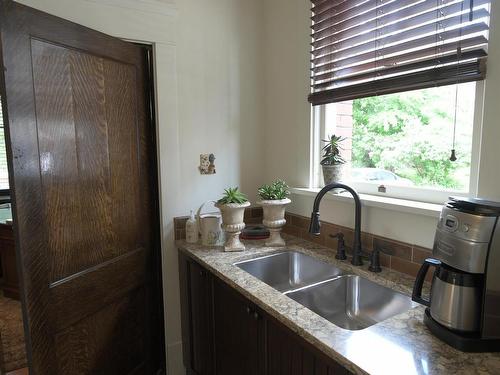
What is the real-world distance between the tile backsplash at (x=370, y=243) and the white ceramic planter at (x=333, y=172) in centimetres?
24

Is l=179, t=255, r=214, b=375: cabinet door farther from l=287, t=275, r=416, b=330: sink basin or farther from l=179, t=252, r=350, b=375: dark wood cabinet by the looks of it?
l=287, t=275, r=416, b=330: sink basin

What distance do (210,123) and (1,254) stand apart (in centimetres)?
276

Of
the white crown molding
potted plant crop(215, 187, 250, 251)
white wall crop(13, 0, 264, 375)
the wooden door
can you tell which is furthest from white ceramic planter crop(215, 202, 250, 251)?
the white crown molding

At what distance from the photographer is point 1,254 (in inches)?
130

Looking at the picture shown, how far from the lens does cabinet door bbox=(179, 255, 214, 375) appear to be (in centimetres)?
171

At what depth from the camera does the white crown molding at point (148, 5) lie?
1.69 m

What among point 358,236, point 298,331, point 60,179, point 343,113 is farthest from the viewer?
point 343,113

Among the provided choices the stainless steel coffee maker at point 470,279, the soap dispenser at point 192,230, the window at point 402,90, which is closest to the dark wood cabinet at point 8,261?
the soap dispenser at point 192,230

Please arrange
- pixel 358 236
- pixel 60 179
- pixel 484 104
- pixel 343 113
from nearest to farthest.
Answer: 1. pixel 484 104
2. pixel 60 179
3. pixel 358 236
4. pixel 343 113

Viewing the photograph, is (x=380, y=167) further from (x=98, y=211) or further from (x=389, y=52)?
(x=98, y=211)

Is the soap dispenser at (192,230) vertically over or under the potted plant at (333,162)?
under

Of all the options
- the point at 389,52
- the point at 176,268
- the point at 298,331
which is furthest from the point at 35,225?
the point at 389,52

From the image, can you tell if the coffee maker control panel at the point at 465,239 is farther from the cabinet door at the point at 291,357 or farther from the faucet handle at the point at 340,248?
the faucet handle at the point at 340,248

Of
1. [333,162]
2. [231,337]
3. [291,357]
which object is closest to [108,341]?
[231,337]
